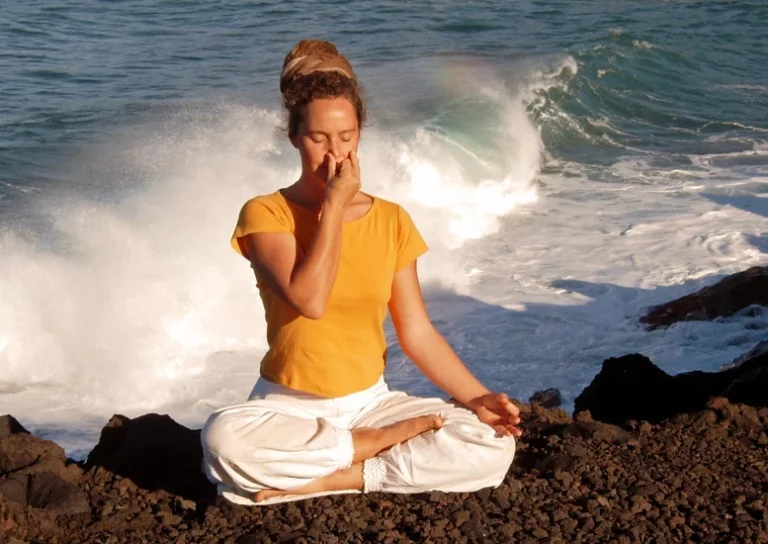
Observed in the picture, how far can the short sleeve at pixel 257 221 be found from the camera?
159 inches

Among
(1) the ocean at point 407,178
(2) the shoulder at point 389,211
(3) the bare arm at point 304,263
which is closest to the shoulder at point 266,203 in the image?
(3) the bare arm at point 304,263

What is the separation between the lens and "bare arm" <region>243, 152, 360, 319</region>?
3.87 m

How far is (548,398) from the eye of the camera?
788cm

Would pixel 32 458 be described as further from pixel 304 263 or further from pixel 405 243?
pixel 405 243

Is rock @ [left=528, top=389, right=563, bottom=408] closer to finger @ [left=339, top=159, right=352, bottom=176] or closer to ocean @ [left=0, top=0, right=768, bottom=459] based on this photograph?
ocean @ [left=0, top=0, right=768, bottom=459]

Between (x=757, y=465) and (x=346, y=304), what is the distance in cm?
188

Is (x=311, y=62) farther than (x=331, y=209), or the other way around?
(x=311, y=62)

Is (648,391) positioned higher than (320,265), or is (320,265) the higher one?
(320,265)

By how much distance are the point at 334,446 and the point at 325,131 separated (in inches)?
44.1

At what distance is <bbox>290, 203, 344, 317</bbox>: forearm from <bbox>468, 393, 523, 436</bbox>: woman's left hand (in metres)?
0.82

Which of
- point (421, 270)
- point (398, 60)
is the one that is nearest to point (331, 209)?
point (421, 270)

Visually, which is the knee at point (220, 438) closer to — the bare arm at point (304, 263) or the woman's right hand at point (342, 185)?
the bare arm at point (304, 263)

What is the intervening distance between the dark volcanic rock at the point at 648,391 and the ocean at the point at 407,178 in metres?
2.04

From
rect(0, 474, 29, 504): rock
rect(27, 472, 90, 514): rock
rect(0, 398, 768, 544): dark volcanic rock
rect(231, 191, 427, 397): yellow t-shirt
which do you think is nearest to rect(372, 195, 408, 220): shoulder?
rect(231, 191, 427, 397): yellow t-shirt
